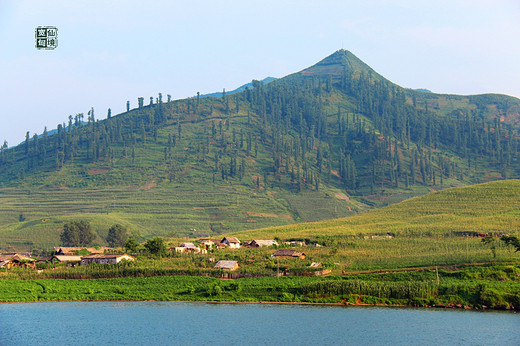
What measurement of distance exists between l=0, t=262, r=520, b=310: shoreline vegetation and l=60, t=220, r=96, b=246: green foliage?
5833cm

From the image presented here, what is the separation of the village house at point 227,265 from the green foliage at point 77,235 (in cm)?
6191

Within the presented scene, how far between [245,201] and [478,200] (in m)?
76.1

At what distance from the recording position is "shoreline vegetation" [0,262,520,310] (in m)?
64.0

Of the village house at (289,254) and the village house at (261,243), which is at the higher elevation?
the village house at (289,254)

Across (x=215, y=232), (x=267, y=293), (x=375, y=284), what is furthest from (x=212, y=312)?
(x=215, y=232)

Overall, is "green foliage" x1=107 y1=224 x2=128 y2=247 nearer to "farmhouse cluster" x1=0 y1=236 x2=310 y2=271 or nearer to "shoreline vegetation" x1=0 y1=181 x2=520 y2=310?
"shoreline vegetation" x1=0 y1=181 x2=520 y2=310

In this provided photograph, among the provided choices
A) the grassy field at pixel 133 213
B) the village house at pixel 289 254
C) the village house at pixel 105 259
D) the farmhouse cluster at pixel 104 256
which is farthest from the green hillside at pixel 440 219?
the village house at pixel 105 259

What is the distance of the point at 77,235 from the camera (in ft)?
451

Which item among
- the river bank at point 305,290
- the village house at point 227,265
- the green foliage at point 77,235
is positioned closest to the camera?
the river bank at point 305,290

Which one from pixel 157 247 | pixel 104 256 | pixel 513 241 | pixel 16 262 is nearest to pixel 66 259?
pixel 104 256

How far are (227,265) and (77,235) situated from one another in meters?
64.0

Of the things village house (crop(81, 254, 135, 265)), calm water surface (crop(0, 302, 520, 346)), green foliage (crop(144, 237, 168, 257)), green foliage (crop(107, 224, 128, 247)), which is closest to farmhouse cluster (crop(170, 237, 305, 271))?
green foliage (crop(144, 237, 168, 257))

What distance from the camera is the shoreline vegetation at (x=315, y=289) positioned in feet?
210

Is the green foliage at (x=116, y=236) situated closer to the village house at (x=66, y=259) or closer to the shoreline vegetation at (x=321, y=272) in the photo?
the shoreline vegetation at (x=321, y=272)
